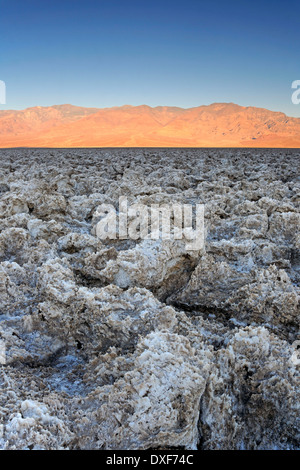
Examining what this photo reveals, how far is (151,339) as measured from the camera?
128cm

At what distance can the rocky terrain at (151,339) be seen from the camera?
105 centimetres

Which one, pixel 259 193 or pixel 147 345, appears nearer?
pixel 147 345

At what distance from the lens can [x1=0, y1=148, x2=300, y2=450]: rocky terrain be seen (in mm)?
1049

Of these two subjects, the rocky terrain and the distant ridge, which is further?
the distant ridge

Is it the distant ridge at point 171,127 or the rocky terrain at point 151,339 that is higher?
the distant ridge at point 171,127

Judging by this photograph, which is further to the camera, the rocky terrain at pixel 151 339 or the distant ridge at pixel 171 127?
the distant ridge at pixel 171 127

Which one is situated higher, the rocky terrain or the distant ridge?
the distant ridge

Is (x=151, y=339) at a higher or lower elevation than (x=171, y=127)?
lower

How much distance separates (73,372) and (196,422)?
0.60 meters

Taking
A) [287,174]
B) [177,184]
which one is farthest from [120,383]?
[287,174]

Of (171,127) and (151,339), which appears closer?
(151,339)

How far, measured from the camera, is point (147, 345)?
4.09ft
